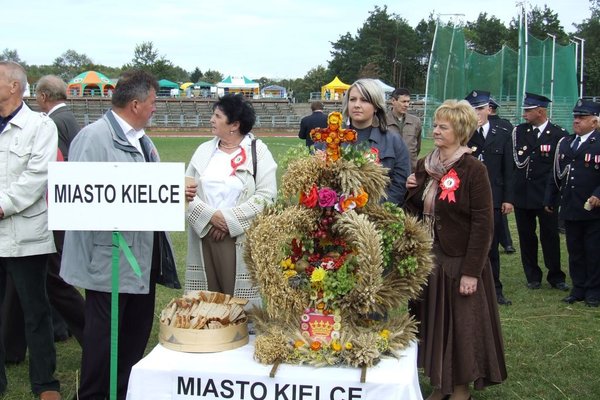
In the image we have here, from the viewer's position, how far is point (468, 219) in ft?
13.4

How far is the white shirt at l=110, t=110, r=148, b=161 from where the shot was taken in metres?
4.05

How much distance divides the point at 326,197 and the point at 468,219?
1.22 meters

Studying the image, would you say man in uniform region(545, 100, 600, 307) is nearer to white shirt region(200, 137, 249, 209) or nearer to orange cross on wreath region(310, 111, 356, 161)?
white shirt region(200, 137, 249, 209)

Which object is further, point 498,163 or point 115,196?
point 498,163

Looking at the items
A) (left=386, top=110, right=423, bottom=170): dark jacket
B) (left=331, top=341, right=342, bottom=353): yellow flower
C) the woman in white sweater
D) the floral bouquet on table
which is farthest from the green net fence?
(left=331, top=341, right=342, bottom=353): yellow flower

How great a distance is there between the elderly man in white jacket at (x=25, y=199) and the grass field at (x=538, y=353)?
25.8 inches

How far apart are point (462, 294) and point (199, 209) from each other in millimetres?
1746

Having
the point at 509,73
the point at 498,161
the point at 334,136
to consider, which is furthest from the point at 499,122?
the point at 509,73

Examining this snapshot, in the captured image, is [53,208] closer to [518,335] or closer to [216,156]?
[216,156]

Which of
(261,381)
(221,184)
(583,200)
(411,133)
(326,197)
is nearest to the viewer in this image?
(261,381)

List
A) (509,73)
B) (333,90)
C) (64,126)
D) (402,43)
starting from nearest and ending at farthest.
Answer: (64,126), (509,73), (333,90), (402,43)

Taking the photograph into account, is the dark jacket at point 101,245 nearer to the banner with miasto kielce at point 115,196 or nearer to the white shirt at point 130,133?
the white shirt at point 130,133

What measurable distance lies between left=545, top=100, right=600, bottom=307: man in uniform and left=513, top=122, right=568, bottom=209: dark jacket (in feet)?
0.76

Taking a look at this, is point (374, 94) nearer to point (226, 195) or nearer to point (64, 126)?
point (226, 195)
